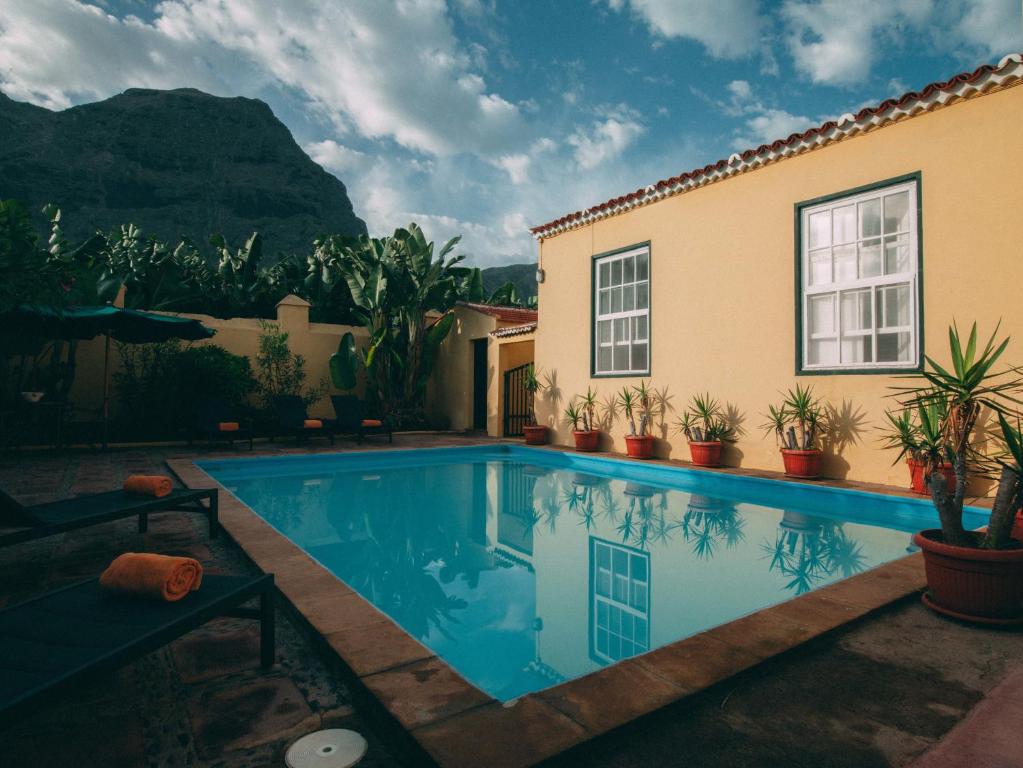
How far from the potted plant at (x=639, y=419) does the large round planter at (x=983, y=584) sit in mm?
6086

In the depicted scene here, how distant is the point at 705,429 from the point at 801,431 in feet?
4.64

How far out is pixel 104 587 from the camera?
1.94 metres

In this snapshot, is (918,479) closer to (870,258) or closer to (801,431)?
(801,431)

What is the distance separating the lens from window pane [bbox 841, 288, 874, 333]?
655 centimetres

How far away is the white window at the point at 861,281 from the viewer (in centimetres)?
621

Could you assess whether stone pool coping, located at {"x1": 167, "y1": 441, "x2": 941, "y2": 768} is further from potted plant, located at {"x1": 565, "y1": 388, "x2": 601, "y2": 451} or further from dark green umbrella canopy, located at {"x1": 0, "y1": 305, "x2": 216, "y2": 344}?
dark green umbrella canopy, located at {"x1": 0, "y1": 305, "x2": 216, "y2": 344}

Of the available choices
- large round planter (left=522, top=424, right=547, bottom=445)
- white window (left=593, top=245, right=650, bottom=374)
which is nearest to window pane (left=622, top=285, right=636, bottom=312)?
white window (left=593, top=245, right=650, bottom=374)

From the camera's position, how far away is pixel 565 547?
476 centimetres

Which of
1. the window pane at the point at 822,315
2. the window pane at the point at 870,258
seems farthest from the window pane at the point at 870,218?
the window pane at the point at 822,315

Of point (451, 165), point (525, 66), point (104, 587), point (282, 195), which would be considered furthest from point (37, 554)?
point (282, 195)

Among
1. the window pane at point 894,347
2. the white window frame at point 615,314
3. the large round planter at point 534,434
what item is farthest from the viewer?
the large round planter at point 534,434

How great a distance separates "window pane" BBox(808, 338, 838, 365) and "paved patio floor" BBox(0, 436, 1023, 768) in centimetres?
493

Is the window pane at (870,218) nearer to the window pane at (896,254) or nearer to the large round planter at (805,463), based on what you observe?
the window pane at (896,254)

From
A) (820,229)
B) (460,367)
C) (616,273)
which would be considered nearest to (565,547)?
(820,229)
